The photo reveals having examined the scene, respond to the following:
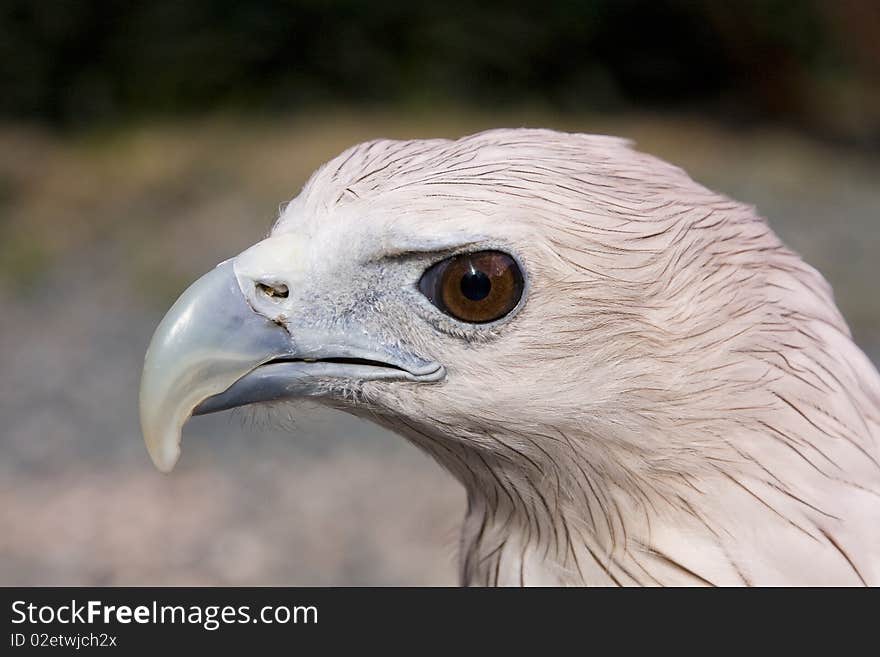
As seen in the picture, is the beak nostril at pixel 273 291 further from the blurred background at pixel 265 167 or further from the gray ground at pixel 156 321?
the blurred background at pixel 265 167

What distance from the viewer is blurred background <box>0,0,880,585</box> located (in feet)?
15.6

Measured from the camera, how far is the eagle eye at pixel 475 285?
1557 mm

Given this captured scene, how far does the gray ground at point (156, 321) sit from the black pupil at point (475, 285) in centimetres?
51

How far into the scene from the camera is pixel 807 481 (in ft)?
5.33

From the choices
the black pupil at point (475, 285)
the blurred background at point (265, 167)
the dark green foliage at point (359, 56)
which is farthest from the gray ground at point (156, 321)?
the black pupil at point (475, 285)

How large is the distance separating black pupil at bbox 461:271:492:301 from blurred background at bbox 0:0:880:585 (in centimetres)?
300

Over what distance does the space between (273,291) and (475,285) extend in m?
0.33

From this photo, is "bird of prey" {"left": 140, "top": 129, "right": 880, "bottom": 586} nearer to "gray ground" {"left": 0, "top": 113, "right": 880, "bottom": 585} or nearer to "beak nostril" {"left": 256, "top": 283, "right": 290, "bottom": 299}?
"beak nostril" {"left": 256, "top": 283, "right": 290, "bottom": 299}

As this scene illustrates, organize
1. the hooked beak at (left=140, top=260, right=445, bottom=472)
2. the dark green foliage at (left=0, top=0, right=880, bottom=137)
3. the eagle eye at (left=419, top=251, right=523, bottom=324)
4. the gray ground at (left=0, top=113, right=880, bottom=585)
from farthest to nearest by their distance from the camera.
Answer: the dark green foliage at (left=0, top=0, right=880, bottom=137)
the gray ground at (left=0, top=113, right=880, bottom=585)
the hooked beak at (left=140, top=260, right=445, bottom=472)
the eagle eye at (left=419, top=251, right=523, bottom=324)

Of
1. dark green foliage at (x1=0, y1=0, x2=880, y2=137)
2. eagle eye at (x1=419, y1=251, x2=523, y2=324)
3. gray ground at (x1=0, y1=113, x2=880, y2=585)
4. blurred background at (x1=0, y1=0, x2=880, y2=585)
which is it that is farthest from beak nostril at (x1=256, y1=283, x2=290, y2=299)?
Answer: dark green foliage at (x1=0, y1=0, x2=880, y2=137)

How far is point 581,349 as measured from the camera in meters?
1.59

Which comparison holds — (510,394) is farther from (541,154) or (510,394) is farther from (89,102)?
(89,102)

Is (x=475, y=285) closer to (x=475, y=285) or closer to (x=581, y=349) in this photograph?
(x=475, y=285)

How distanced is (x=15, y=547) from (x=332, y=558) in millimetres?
1345
